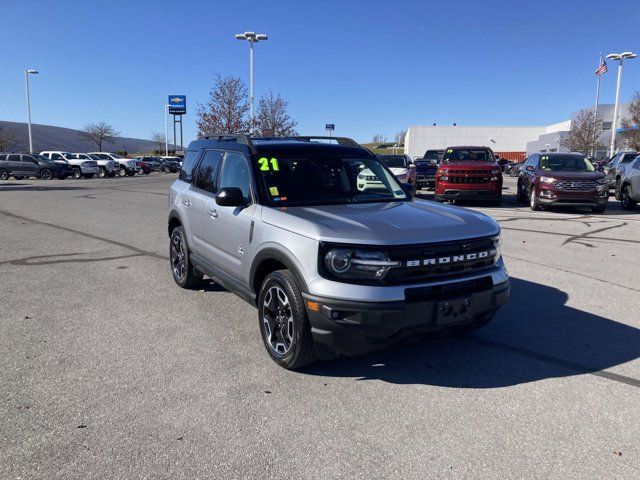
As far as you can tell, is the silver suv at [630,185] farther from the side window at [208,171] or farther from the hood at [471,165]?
the side window at [208,171]

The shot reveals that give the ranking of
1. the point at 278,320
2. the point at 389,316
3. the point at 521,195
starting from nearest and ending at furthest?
1. the point at 389,316
2. the point at 278,320
3. the point at 521,195

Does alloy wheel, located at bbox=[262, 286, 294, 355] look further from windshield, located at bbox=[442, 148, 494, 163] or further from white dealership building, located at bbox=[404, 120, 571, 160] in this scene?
white dealership building, located at bbox=[404, 120, 571, 160]

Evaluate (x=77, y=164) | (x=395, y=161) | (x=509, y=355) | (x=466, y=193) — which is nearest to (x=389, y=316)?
(x=509, y=355)

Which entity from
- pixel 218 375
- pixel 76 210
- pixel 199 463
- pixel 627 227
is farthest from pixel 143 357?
pixel 76 210

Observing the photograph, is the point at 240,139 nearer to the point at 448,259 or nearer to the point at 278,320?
the point at 278,320

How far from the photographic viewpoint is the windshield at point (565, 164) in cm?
1481

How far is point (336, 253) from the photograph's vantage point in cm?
347

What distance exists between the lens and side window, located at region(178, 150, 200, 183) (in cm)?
618

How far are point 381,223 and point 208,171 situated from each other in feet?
8.62

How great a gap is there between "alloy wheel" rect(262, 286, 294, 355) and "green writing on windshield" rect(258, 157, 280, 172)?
46.4 inches

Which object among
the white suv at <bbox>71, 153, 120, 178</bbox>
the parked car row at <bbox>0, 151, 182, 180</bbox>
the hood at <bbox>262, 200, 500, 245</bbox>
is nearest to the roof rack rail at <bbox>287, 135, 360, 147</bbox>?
the hood at <bbox>262, 200, 500, 245</bbox>

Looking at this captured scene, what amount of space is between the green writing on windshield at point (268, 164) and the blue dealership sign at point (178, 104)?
91018mm

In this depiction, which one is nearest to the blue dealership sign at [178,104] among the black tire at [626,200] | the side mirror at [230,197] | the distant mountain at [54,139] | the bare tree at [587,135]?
the distant mountain at [54,139]

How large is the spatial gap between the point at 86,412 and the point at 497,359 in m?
3.12
